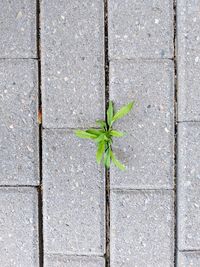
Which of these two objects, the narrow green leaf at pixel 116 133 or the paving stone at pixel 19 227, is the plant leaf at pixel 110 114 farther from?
the paving stone at pixel 19 227

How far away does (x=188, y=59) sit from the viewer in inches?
65.3

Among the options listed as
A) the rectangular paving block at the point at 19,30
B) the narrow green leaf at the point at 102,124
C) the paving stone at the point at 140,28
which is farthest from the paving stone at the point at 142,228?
the rectangular paving block at the point at 19,30

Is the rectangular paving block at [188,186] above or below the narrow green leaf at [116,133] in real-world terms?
below

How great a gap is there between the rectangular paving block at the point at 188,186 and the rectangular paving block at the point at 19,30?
61cm

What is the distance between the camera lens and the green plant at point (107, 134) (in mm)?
1653

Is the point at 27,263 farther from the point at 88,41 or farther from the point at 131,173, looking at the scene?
the point at 88,41

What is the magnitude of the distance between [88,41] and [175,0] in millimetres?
336

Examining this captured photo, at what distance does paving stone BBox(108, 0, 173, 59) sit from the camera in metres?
1.65

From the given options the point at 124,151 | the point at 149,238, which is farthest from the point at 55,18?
the point at 149,238

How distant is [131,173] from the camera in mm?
1696

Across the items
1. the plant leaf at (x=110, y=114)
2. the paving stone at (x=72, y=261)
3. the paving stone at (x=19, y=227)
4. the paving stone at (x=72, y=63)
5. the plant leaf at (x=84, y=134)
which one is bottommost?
the paving stone at (x=72, y=261)

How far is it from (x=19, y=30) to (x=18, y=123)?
1.08ft

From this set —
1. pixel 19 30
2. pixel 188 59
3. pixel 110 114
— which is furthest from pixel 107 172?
pixel 19 30

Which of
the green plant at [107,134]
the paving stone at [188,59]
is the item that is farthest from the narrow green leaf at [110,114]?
the paving stone at [188,59]
